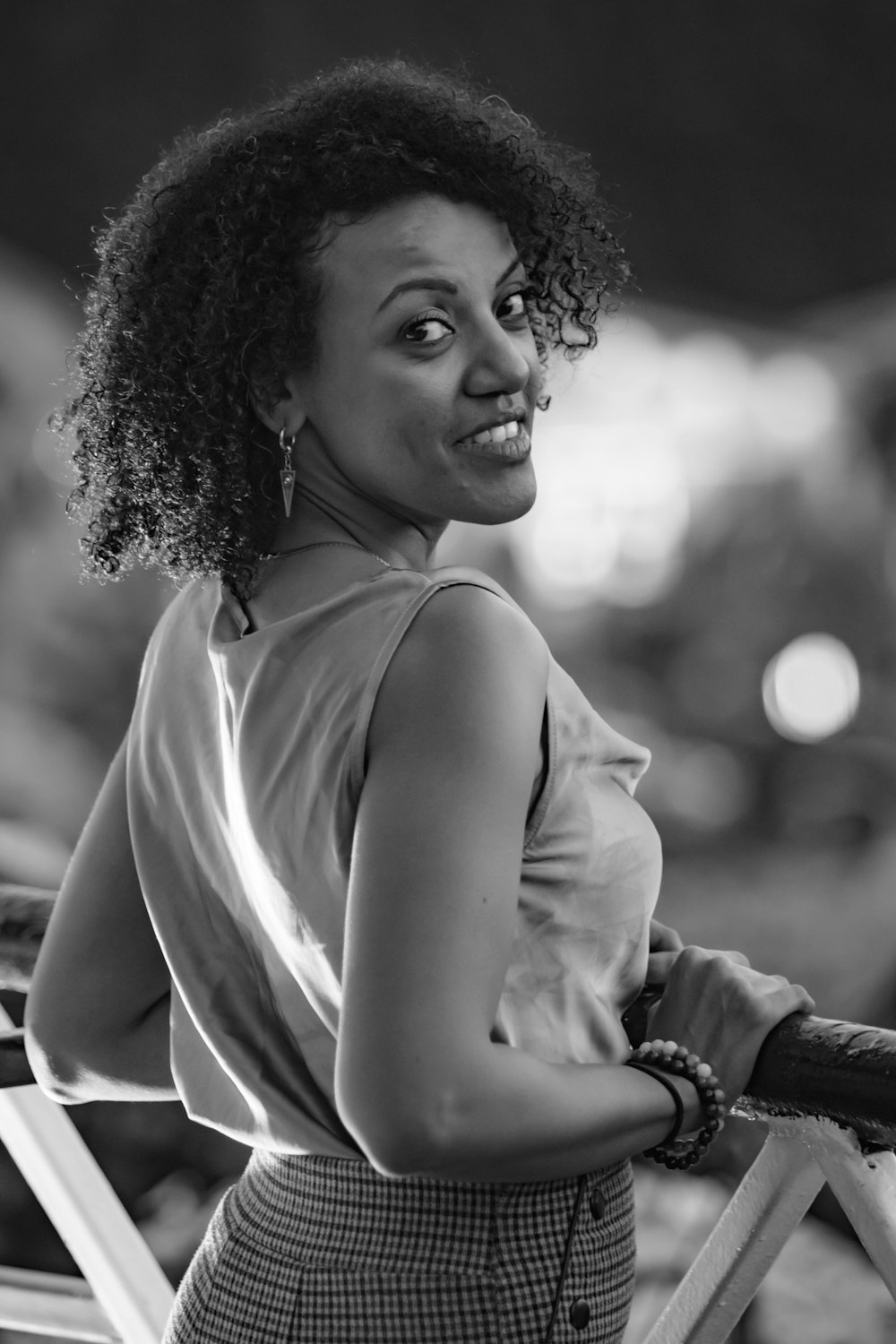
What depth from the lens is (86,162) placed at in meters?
5.09

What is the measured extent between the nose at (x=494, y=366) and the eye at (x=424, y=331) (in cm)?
3

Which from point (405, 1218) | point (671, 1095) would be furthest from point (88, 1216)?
point (671, 1095)

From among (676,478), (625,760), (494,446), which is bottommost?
(625,760)

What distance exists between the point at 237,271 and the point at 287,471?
13cm

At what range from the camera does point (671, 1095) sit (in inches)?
30.1

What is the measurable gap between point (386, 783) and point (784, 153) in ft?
16.9

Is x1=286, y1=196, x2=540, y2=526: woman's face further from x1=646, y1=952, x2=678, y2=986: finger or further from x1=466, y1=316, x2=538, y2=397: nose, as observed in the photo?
x1=646, y1=952, x2=678, y2=986: finger

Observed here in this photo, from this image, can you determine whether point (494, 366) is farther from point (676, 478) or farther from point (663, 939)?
point (676, 478)

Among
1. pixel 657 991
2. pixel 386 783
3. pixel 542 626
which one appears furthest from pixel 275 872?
pixel 542 626

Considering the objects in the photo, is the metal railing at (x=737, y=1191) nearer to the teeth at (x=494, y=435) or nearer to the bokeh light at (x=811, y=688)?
the teeth at (x=494, y=435)

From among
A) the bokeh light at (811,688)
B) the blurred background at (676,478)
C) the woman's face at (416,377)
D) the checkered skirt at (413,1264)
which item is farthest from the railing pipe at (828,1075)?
the bokeh light at (811,688)

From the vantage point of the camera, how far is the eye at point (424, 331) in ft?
2.83

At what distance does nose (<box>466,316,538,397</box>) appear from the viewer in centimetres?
88

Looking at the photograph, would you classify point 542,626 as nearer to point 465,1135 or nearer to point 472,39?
point 472,39
